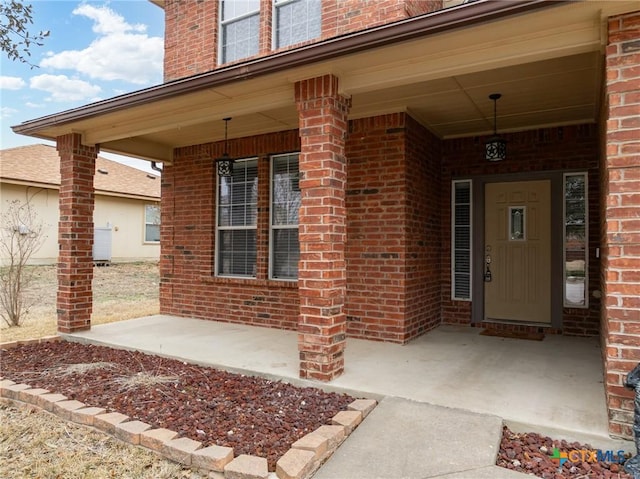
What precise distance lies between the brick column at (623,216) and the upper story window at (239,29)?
5069mm

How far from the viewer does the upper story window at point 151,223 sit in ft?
61.4

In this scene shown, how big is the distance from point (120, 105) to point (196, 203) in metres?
2.58

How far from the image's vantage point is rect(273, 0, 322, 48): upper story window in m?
6.04

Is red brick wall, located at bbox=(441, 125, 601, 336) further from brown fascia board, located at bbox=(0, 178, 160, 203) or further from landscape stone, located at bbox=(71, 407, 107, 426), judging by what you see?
brown fascia board, located at bbox=(0, 178, 160, 203)

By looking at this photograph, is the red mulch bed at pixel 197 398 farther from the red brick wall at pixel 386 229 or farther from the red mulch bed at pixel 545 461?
the red brick wall at pixel 386 229

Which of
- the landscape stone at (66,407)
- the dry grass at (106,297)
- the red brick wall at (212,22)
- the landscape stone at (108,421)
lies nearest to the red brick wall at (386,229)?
the red brick wall at (212,22)

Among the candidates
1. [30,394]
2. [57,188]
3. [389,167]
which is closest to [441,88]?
[389,167]

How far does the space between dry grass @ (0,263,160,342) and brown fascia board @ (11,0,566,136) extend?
3985 mm

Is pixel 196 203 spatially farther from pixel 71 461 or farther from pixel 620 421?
pixel 620 421

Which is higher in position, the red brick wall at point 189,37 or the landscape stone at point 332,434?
the red brick wall at point 189,37

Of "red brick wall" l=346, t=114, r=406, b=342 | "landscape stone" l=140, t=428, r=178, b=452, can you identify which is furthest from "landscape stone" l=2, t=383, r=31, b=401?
"red brick wall" l=346, t=114, r=406, b=342

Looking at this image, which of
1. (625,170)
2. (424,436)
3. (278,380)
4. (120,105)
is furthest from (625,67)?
(120,105)

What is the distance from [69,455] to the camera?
2855 mm

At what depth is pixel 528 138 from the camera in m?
5.93
